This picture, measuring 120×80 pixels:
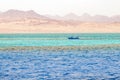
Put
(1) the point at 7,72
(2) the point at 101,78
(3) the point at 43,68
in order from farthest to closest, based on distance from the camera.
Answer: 1. (3) the point at 43,68
2. (1) the point at 7,72
3. (2) the point at 101,78

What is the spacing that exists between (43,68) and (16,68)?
2.31 metres

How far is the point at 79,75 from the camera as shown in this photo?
1145 inches

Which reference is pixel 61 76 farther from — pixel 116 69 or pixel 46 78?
pixel 116 69

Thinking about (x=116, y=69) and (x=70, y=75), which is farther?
(x=116, y=69)

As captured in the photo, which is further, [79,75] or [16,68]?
[16,68]

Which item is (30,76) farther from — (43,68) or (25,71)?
(43,68)

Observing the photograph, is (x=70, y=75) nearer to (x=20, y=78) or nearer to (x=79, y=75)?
(x=79, y=75)

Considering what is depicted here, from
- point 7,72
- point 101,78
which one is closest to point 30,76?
point 7,72

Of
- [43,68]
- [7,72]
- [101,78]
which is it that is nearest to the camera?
[101,78]

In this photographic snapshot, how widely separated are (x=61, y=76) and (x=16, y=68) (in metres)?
6.60

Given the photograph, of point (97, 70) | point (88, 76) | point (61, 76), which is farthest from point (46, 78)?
point (97, 70)

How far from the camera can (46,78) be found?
1097 inches

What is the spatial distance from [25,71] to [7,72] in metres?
1.45

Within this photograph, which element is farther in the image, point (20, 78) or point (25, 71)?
point (25, 71)
